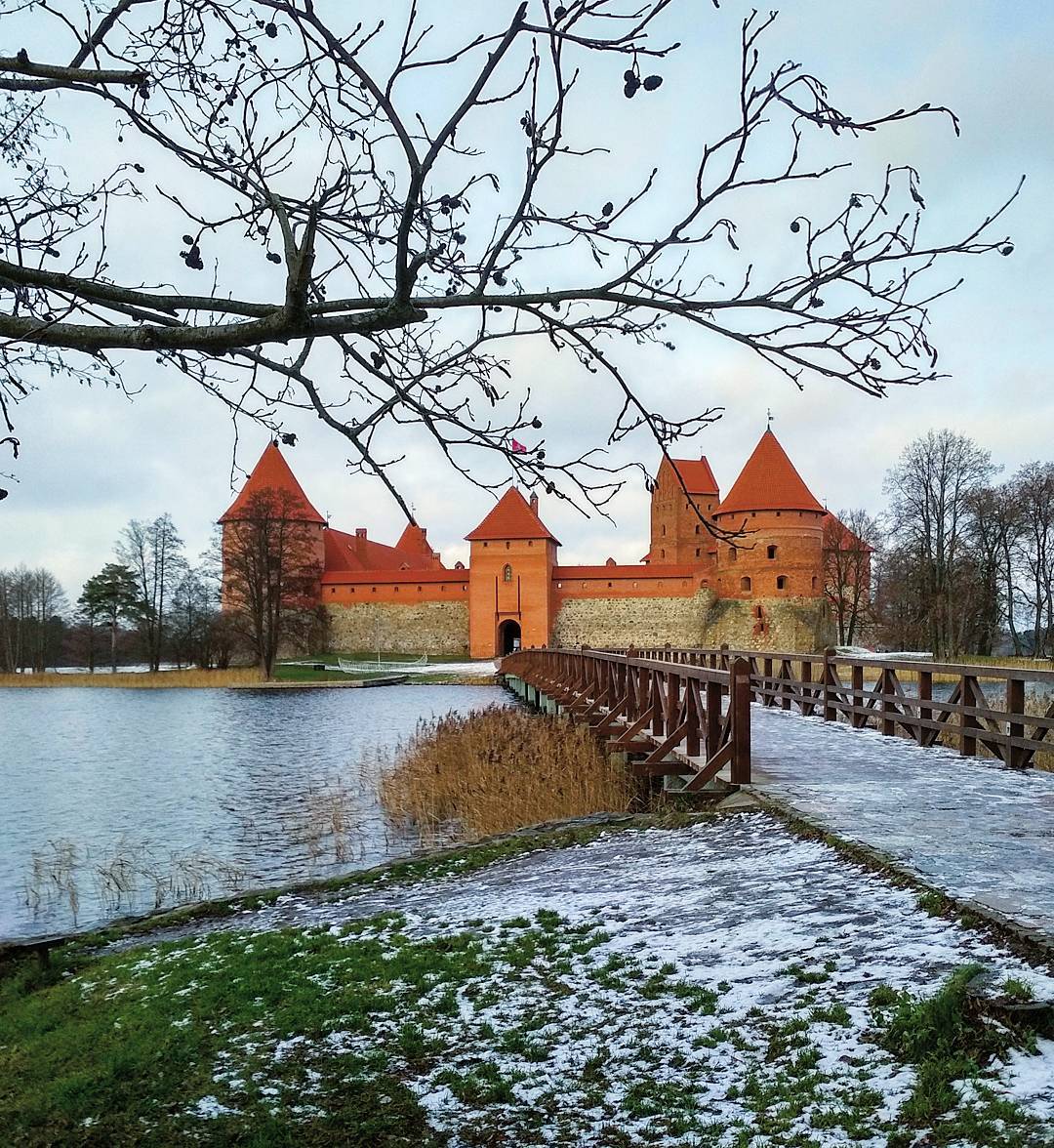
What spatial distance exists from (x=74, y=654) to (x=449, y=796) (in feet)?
178

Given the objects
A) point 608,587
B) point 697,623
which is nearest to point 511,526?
point 608,587

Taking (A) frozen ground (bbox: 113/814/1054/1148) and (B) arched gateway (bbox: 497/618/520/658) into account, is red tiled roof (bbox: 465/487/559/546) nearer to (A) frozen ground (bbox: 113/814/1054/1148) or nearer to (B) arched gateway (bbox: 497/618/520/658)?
(B) arched gateway (bbox: 497/618/520/658)

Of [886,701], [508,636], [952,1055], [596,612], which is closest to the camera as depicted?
[952,1055]

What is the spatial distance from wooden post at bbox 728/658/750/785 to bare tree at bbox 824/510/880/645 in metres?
33.8

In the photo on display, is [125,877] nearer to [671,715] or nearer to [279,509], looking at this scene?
[671,715]

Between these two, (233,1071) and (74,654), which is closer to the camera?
(233,1071)

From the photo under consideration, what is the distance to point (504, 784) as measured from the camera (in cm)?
962

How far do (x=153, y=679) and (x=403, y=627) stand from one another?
15.2m

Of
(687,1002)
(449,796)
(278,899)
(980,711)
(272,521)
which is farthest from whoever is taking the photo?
(272,521)

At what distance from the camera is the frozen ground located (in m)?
2.81

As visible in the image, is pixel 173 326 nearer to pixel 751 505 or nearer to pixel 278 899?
pixel 278 899

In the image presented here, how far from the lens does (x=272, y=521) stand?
38.0 meters

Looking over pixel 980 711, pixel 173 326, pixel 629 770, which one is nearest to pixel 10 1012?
pixel 173 326

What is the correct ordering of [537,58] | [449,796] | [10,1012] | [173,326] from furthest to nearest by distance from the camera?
[449,796] < [10,1012] < [173,326] < [537,58]
